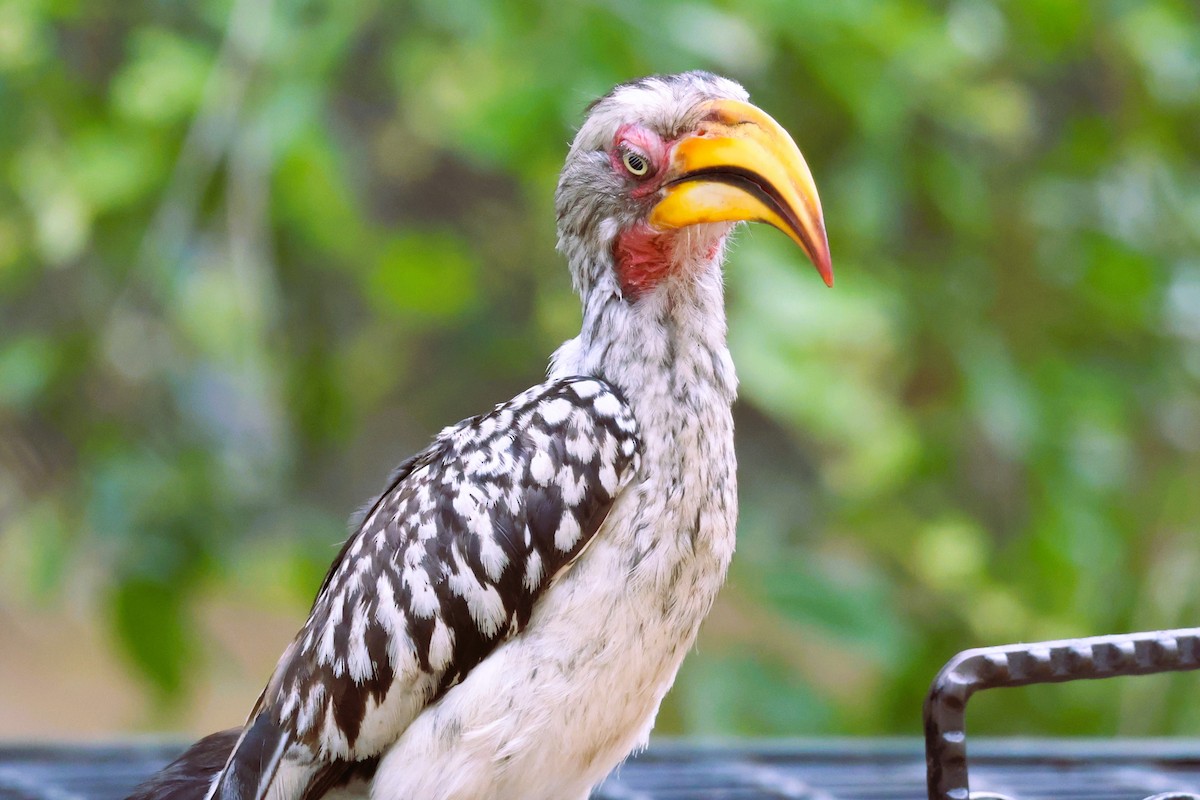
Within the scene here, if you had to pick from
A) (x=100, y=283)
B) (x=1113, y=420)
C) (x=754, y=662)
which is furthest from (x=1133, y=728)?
(x=100, y=283)

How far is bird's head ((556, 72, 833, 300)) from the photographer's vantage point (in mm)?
1445

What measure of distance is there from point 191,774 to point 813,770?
98 centimetres

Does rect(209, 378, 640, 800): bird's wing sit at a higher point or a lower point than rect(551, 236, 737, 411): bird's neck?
lower

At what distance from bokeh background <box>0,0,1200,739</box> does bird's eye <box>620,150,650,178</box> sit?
811 millimetres

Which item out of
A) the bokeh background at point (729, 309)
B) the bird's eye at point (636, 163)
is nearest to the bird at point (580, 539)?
the bird's eye at point (636, 163)

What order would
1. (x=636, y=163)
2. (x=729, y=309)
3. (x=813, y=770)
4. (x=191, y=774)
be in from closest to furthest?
(x=636, y=163), (x=191, y=774), (x=813, y=770), (x=729, y=309)

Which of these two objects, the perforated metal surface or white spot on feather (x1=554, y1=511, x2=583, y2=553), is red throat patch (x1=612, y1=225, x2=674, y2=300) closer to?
white spot on feather (x1=554, y1=511, x2=583, y2=553)

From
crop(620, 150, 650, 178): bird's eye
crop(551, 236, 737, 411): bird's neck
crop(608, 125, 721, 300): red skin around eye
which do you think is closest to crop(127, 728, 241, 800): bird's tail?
crop(551, 236, 737, 411): bird's neck

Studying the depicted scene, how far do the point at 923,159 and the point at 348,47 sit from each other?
4.14 ft

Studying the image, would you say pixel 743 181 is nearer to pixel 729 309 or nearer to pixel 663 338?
pixel 663 338

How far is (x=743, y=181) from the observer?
58.4 inches

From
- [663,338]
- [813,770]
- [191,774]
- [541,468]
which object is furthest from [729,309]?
→ [191,774]

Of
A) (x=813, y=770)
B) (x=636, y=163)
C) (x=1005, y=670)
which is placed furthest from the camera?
(x=813, y=770)

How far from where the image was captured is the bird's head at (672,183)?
1.45 metres
